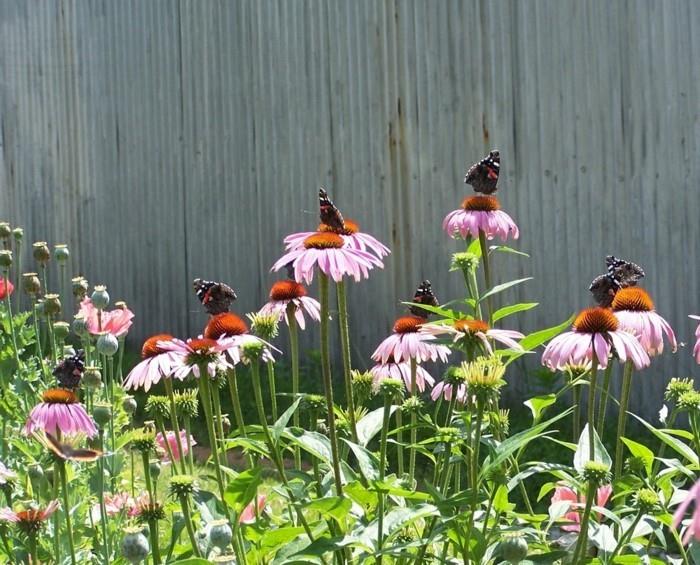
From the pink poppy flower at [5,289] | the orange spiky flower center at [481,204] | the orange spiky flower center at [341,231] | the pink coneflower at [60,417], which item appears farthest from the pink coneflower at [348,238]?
the pink poppy flower at [5,289]

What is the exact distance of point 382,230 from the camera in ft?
22.6

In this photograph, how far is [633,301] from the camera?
2.35 metres

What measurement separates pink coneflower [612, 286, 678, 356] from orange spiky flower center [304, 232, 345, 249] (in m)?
0.57

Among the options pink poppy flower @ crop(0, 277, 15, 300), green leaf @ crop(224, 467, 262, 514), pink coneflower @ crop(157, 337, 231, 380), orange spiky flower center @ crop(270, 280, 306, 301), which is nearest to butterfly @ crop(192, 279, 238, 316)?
orange spiky flower center @ crop(270, 280, 306, 301)

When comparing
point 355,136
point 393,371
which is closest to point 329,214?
point 393,371

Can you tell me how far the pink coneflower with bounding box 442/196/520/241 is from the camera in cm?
273

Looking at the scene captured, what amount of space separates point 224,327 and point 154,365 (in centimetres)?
23

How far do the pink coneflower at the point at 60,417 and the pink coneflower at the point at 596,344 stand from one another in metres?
1.00

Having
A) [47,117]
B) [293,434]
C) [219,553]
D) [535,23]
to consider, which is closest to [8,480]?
[219,553]

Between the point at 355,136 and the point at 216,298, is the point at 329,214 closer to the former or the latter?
the point at 216,298

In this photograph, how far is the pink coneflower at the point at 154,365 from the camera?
2.39 meters

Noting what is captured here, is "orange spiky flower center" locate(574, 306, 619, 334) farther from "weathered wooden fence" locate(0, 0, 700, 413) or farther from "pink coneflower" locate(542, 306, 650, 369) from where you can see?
"weathered wooden fence" locate(0, 0, 700, 413)

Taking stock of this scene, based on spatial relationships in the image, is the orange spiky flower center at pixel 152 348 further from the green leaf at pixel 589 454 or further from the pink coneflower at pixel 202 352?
the green leaf at pixel 589 454

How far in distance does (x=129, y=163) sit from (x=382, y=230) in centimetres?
260
